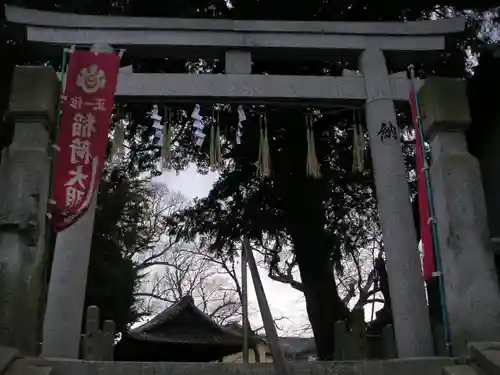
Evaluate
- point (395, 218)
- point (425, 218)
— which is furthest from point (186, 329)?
point (425, 218)

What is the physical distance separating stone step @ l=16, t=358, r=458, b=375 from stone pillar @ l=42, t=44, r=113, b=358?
0.91 meters

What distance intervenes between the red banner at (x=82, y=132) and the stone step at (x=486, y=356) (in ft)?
10.6

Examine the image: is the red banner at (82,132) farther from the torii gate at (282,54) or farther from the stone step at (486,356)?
the stone step at (486,356)

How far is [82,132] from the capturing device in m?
5.21

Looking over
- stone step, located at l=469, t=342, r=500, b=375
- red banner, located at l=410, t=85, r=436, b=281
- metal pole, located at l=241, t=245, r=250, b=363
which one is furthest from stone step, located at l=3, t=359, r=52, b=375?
red banner, located at l=410, t=85, r=436, b=281

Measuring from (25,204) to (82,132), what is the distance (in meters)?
0.95

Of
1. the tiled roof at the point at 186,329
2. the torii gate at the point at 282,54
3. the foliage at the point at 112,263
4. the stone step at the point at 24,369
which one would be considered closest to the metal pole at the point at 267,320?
the stone step at the point at 24,369

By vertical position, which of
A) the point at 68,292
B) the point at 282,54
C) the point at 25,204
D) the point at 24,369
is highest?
the point at 282,54

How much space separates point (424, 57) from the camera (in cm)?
663

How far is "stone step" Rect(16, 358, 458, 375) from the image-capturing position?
418 centimetres

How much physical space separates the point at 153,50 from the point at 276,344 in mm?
3908

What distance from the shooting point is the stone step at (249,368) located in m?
4.18

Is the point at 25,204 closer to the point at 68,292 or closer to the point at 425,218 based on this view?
the point at 68,292

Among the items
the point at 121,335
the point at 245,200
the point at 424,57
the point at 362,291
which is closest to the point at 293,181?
the point at 245,200
